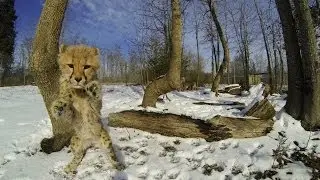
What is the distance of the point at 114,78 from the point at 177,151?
168 feet

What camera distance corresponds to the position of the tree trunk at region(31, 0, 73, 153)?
7.24 m

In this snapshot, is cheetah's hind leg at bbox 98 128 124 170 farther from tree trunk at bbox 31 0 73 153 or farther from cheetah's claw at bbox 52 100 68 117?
tree trunk at bbox 31 0 73 153

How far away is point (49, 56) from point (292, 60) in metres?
5.19

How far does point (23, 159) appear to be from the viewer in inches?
286

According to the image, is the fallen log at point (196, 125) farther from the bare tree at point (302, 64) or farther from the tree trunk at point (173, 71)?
the tree trunk at point (173, 71)

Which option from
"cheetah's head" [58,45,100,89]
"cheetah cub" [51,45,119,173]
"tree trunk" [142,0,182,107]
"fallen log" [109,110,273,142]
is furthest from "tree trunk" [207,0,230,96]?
"cheetah's head" [58,45,100,89]

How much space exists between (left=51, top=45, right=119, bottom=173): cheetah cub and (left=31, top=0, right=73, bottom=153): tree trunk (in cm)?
156

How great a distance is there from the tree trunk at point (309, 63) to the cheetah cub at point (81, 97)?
4351 mm

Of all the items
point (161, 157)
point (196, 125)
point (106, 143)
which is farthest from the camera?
point (196, 125)

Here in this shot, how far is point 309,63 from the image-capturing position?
7840 mm

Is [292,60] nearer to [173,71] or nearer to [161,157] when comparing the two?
[173,71]

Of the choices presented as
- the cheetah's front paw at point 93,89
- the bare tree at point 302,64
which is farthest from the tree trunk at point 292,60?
the cheetah's front paw at point 93,89

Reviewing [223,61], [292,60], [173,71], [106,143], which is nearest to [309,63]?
[292,60]

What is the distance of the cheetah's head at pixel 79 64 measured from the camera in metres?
4.56
